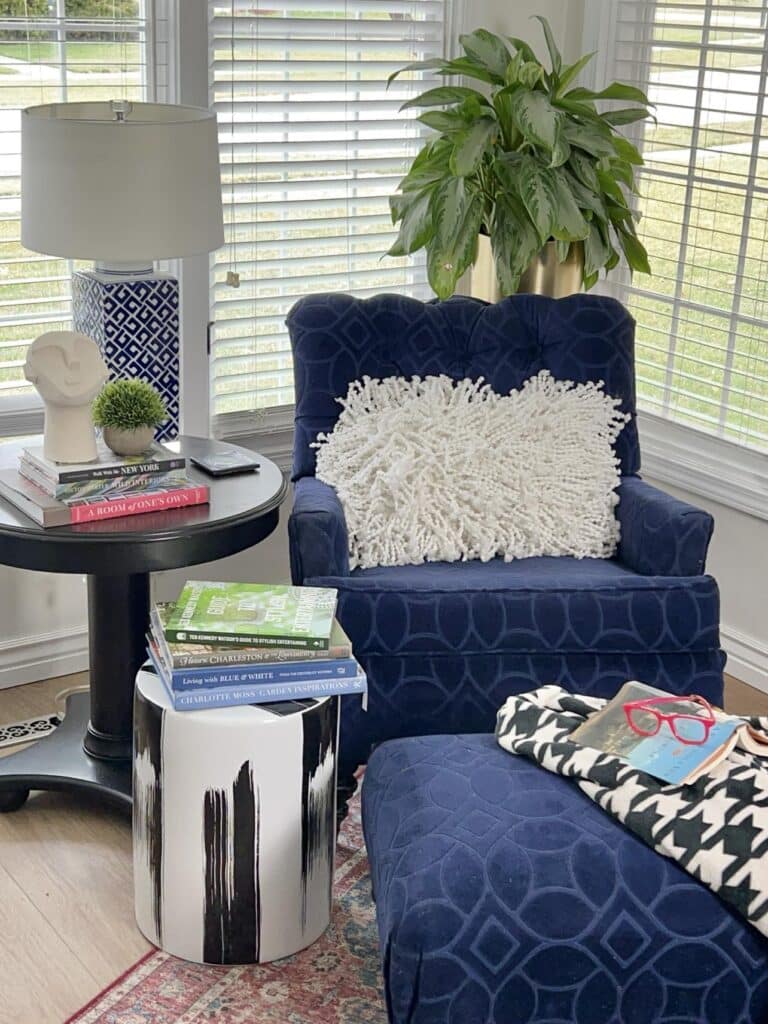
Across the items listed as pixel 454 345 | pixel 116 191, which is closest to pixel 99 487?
pixel 116 191

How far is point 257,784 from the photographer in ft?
6.28

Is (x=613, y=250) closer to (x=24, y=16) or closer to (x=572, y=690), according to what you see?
(x=572, y=690)

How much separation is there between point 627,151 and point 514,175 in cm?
37

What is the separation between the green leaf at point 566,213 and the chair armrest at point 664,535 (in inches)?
25.7

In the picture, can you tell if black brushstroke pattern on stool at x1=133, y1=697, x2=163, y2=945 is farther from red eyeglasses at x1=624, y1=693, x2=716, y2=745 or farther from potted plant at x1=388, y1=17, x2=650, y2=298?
potted plant at x1=388, y1=17, x2=650, y2=298

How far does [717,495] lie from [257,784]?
5.74 feet

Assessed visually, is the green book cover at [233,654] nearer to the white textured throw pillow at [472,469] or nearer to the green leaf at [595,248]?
the white textured throw pillow at [472,469]

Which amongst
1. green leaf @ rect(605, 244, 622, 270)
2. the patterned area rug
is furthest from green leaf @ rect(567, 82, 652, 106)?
the patterned area rug

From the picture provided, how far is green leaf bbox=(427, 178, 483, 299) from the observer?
292 centimetres

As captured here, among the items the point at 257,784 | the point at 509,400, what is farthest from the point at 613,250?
the point at 257,784

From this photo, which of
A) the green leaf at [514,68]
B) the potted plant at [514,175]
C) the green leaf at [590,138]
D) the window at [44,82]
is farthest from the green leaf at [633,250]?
the window at [44,82]

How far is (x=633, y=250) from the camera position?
3119 mm

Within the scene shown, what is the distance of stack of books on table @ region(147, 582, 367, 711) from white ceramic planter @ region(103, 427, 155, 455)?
0.36 m

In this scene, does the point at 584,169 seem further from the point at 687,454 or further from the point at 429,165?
the point at 687,454
